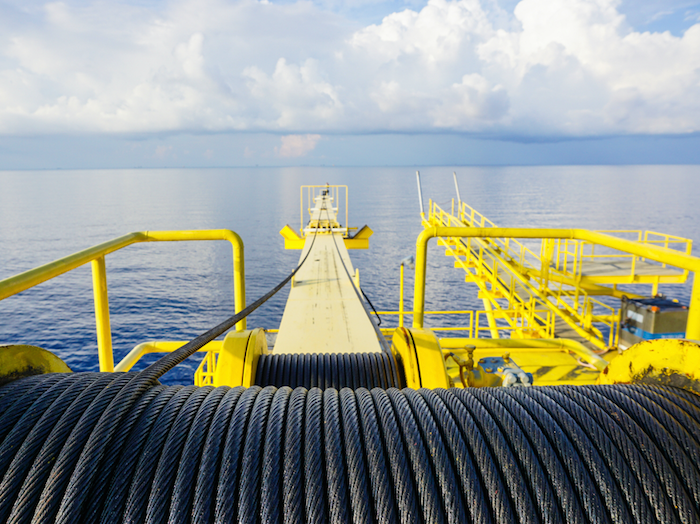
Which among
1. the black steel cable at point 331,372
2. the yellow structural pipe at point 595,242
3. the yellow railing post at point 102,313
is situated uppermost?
the yellow structural pipe at point 595,242

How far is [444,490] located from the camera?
1.09 m

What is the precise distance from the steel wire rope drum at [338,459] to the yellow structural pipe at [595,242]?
55.4 inches

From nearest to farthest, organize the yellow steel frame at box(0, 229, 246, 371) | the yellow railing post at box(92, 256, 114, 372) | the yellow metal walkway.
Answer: the yellow steel frame at box(0, 229, 246, 371) → the yellow railing post at box(92, 256, 114, 372) → the yellow metal walkway

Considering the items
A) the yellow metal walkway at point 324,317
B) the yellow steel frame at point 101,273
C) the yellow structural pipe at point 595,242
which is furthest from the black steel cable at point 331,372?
the yellow metal walkway at point 324,317

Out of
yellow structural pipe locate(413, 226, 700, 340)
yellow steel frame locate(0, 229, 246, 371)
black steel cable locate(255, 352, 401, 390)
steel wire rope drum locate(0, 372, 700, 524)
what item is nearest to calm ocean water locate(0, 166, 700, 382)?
yellow steel frame locate(0, 229, 246, 371)

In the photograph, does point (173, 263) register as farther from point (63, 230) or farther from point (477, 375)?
point (477, 375)

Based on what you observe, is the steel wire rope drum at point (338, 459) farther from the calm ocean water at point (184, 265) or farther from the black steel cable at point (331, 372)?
the calm ocean water at point (184, 265)

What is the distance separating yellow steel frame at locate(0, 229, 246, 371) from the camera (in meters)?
1.87

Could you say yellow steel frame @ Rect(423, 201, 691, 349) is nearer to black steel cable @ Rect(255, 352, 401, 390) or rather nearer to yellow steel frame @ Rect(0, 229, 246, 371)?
yellow steel frame @ Rect(0, 229, 246, 371)

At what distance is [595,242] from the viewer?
3320 millimetres

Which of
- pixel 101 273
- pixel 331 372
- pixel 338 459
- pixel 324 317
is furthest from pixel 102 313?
pixel 324 317

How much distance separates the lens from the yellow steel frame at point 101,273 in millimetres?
1867

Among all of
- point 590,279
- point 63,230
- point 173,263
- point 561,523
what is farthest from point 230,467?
point 63,230

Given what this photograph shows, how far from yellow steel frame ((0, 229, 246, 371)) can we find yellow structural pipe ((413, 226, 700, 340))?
158cm
